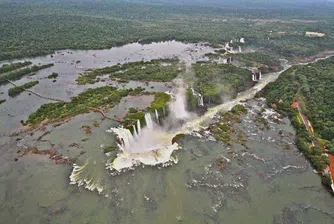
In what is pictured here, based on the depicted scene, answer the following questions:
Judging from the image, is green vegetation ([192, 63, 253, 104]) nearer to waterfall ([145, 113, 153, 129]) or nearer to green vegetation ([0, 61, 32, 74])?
waterfall ([145, 113, 153, 129])

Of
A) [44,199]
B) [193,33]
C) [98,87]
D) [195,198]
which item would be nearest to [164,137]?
[195,198]

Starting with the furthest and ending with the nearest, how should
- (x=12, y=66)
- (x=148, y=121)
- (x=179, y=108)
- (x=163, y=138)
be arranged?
(x=12, y=66)
(x=179, y=108)
(x=148, y=121)
(x=163, y=138)

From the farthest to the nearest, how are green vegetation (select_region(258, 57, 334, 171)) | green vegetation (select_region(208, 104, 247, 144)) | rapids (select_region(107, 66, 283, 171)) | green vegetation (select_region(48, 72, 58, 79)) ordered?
green vegetation (select_region(48, 72, 58, 79)), green vegetation (select_region(208, 104, 247, 144)), green vegetation (select_region(258, 57, 334, 171)), rapids (select_region(107, 66, 283, 171))

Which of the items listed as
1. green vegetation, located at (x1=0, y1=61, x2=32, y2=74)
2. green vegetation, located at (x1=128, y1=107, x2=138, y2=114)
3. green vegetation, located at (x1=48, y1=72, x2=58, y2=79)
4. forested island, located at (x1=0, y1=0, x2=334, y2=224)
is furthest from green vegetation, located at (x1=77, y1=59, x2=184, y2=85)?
green vegetation, located at (x1=0, y1=61, x2=32, y2=74)

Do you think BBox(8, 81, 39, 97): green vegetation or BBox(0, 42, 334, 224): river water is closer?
BBox(0, 42, 334, 224): river water

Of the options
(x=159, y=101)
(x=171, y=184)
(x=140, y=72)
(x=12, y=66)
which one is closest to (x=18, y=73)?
(x=12, y=66)

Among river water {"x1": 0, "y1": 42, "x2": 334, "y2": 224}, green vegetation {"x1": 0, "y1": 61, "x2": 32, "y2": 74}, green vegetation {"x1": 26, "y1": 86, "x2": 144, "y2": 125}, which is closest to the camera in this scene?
river water {"x1": 0, "y1": 42, "x2": 334, "y2": 224}

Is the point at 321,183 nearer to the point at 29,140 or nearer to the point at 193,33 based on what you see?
the point at 29,140

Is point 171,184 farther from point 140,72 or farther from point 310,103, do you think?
point 140,72

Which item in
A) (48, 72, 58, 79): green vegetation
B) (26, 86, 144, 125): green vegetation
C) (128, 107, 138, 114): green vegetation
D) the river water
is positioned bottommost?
the river water
